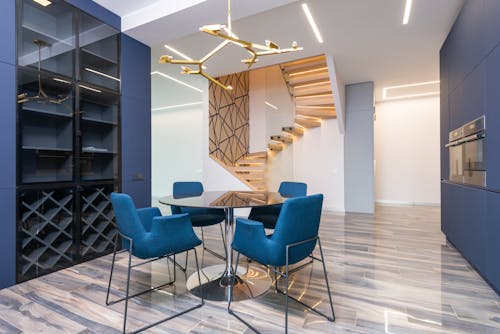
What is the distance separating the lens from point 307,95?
5.99 meters

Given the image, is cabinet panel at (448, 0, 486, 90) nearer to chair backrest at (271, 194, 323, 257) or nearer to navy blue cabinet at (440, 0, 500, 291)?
navy blue cabinet at (440, 0, 500, 291)

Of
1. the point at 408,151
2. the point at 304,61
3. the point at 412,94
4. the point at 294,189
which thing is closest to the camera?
the point at 294,189

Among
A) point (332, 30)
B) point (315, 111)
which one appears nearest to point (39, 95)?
point (332, 30)

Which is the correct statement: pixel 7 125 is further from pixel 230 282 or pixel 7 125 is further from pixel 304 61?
pixel 304 61

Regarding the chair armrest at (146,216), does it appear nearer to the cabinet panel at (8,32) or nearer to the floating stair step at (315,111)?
the cabinet panel at (8,32)

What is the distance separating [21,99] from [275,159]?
5154 mm

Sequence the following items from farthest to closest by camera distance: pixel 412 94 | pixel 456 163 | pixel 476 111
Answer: pixel 412 94, pixel 456 163, pixel 476 111

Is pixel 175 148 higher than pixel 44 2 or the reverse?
the reverse

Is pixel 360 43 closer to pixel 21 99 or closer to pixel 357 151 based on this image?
pixel 357 151

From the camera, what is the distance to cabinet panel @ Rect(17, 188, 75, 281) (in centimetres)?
253

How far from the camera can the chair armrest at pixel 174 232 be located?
6.20 ft

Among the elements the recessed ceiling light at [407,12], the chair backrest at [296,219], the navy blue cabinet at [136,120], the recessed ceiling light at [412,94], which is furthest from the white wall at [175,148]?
the chair backrest at [296,219]

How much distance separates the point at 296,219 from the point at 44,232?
2.71 m

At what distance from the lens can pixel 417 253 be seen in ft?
10.7
